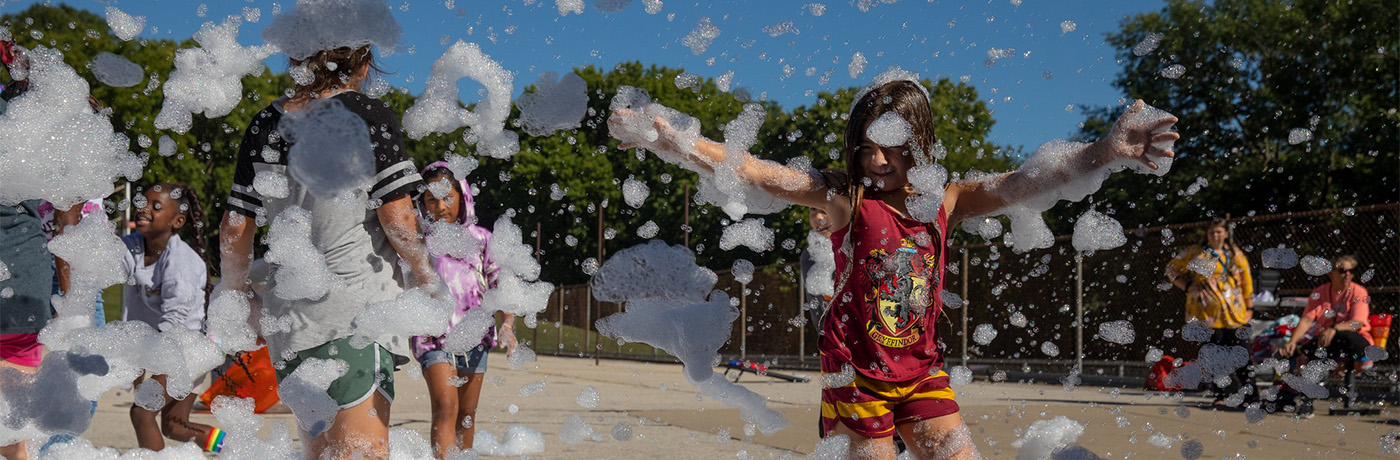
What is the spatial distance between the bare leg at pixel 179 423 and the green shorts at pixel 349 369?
295cm

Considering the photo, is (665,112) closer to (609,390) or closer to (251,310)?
(251,310)

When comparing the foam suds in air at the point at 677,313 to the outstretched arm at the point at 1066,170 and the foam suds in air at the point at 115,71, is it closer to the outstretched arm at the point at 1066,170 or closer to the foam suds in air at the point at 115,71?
the outstretched arm at the point at 1066,170

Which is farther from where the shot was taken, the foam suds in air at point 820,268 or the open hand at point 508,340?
the foam suds in air at point 820,268

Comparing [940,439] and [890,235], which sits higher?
[890,235]

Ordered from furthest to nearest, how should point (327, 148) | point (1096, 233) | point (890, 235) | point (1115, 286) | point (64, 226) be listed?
point (1115, 286), point (1096, 233), point (64, 226), point (890, 235), point (327, 148)

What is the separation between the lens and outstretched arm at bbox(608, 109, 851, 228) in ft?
10.1

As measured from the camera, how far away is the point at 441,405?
4625mm

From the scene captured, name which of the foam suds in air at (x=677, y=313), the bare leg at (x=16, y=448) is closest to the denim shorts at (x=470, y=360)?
the foam suds in air at (x=677, y=313)

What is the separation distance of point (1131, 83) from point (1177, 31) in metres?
2.72

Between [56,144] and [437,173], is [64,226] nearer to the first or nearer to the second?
[56,144]

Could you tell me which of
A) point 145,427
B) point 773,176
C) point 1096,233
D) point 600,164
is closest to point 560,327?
point 600,164

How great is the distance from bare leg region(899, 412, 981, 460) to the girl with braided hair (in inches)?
138

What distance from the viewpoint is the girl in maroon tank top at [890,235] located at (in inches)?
117

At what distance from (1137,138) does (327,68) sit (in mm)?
2100
